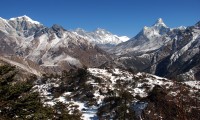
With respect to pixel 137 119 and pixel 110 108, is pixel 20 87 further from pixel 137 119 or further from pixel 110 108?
pixel 110 108

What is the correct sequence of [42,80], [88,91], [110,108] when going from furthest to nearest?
[42,80], [88,91], [110,108]

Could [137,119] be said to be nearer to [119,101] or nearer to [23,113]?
[119,101]

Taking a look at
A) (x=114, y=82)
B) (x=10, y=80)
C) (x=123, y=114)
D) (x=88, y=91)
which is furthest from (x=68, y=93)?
(x=10, y=80)

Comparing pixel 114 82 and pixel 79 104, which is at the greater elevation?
pixel 114 82

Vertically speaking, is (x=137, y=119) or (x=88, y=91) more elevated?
(x=88, y=91)

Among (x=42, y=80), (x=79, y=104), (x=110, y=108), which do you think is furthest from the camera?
(x=42, y=80)

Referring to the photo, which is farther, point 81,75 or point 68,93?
point 81,75

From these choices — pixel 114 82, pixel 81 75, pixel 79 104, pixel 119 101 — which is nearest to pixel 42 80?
pixel 81 75

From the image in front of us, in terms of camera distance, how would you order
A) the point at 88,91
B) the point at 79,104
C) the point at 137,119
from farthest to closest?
1. the point at 88,91
2. the point at 79,104
3. the point at 137,119

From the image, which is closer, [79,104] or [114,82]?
[79,104]
